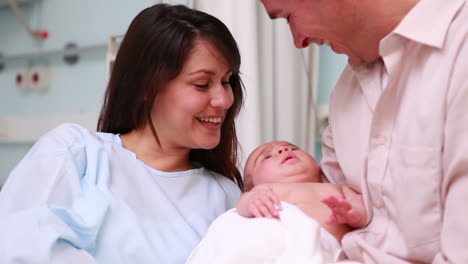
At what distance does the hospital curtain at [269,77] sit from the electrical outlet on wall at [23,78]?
5.45ft

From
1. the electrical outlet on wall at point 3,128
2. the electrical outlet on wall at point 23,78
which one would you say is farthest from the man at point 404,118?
the electrical outlet on wall at point 3,128

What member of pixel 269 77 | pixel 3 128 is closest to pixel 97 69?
pixel 3 128

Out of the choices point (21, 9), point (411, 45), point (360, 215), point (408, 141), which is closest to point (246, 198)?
point (360, 215)

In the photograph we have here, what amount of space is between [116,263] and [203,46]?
70 cm

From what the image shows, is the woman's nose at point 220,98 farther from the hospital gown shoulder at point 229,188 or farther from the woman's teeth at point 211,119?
the hospital gown shoulder at point 229,188

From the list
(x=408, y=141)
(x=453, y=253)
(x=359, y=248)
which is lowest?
(x=359, y=248)

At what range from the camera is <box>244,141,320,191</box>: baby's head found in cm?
153

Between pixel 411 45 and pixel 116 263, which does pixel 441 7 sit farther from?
pixel 116 263

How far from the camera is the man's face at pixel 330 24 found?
118 centimetres

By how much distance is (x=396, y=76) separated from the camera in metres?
1.11

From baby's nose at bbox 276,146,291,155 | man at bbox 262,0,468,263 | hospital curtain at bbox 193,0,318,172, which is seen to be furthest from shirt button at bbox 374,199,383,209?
hospital curtain at bbox 193,0,318,172

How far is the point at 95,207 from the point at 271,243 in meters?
0.51

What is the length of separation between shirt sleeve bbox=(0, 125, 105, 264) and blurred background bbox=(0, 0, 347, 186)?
0.76 meters

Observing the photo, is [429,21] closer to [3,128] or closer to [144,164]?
[144,164]
